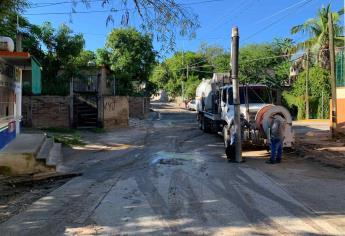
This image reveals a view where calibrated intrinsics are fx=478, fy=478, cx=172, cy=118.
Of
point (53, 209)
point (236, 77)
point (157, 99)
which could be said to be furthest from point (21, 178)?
point (157, 99)

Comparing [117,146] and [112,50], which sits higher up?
[112,50]

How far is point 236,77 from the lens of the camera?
49.2ft

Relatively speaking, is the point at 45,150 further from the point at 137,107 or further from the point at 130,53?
the point at 130,53

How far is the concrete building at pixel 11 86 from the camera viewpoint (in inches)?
582

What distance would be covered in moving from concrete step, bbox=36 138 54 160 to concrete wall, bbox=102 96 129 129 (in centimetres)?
962

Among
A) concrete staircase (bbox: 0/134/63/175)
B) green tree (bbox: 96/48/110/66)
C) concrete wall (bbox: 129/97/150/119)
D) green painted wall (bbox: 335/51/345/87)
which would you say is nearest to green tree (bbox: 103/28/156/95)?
green tree (bbox: 96/48/110/66)

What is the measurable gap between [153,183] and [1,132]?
20.5 feet

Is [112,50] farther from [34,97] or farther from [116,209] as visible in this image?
[116,209]

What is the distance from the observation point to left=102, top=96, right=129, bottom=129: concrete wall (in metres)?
28.4

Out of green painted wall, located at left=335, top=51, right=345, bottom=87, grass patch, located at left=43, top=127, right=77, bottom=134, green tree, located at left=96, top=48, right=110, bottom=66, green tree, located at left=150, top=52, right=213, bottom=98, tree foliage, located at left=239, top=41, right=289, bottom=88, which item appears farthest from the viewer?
green tree, located at left=150, top=52, right=213, bottom=98

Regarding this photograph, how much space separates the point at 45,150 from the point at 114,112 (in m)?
13.2

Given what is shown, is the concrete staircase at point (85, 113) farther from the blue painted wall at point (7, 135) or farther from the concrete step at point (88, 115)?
the blue painted wall at point (7, 135)

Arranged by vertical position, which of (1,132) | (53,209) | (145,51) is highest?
(145,51)

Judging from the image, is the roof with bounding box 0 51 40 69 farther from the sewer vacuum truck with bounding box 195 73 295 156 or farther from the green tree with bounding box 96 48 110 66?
the green tree with bounding box 96 48 110 66
